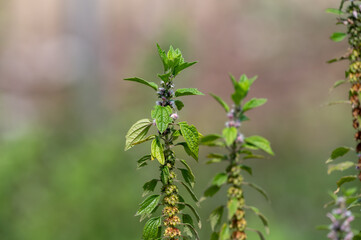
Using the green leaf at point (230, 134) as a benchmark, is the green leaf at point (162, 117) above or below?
above

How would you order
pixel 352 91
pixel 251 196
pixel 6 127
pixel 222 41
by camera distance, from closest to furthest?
pixel 352 91
pixel 251 196
pixel 6 127
pixel 222 41

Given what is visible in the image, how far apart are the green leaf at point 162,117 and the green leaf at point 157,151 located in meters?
0.03

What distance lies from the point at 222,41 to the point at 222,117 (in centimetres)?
215

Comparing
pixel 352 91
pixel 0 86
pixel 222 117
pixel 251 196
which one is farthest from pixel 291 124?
pixel 0 86

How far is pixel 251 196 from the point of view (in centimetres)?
354

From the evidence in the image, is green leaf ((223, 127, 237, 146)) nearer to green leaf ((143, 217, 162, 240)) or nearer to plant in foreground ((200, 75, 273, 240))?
plant in foreground ((200, 75, 273, 240))

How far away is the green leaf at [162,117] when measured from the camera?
556 mm

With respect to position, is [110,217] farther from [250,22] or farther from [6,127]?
[250,22]

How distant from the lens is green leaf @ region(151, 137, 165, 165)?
0.57 m

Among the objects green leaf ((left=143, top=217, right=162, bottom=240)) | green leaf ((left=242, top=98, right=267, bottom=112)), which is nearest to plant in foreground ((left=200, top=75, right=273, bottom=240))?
green leaf ((left=242, top=98, right=267, bottom=112))

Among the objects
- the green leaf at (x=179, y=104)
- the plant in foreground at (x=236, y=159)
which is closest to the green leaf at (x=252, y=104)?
the plant in foreground at (x=236, y=159)

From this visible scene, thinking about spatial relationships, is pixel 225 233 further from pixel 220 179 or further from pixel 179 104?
pixel 179 104

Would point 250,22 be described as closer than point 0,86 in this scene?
Yes

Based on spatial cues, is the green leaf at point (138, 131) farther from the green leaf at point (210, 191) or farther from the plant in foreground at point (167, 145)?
the green leaf at point (210, 191)
